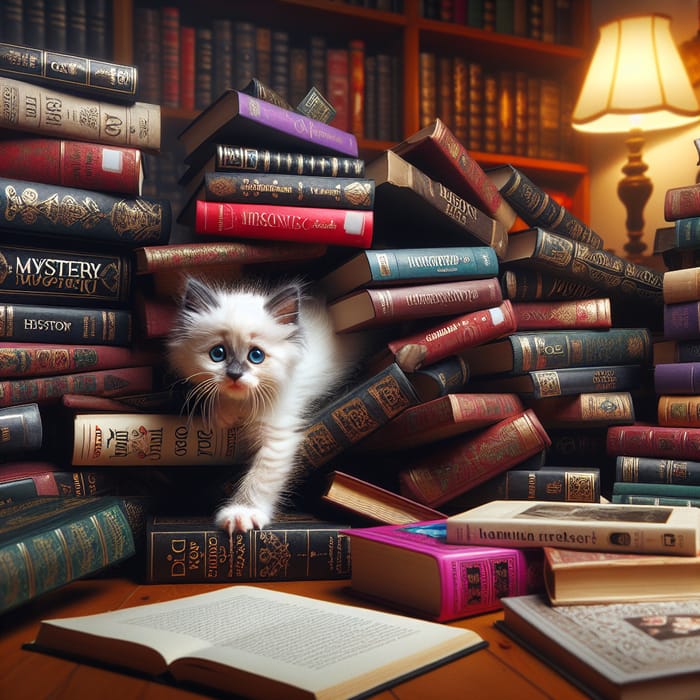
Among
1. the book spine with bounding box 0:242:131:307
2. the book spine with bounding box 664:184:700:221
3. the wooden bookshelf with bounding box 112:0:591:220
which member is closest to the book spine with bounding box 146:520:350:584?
the book spine with bounding box 0:242:131:307

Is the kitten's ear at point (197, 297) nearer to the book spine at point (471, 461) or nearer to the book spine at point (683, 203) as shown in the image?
the book spine at point (471, 461)

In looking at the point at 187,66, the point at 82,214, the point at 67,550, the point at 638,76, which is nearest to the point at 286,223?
the point at 82,214

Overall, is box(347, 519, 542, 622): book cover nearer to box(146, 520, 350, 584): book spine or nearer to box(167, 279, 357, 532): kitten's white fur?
box(146, 520, 350, 584): book spine

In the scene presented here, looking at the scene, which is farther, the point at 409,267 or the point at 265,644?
the point at 409,267

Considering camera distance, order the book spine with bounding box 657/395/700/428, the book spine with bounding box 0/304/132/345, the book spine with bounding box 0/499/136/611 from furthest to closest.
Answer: the book spine with bounding box 657/395/700/428 → the book spine with bounding box 0/304/132/345 → the book spine with bounding box 0/499/136/611

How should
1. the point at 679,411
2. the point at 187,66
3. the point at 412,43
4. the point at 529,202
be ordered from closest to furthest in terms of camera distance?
the point at 679,411
the point at 529,202
the point at 187,66
the point at 412,43

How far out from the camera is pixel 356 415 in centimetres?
94

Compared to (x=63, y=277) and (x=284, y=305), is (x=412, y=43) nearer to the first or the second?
(x=284, y=305)

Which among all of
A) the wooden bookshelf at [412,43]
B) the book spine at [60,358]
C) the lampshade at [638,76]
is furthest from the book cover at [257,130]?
the lampshade at [638,76]

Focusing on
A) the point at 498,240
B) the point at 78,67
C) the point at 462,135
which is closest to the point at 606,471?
the point at 498,240

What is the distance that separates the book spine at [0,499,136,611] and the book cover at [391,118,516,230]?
0.67 m

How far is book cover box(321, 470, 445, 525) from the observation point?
2.89 ft

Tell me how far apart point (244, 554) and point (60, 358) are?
0.37m

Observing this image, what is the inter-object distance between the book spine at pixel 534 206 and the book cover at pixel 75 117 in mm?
573
